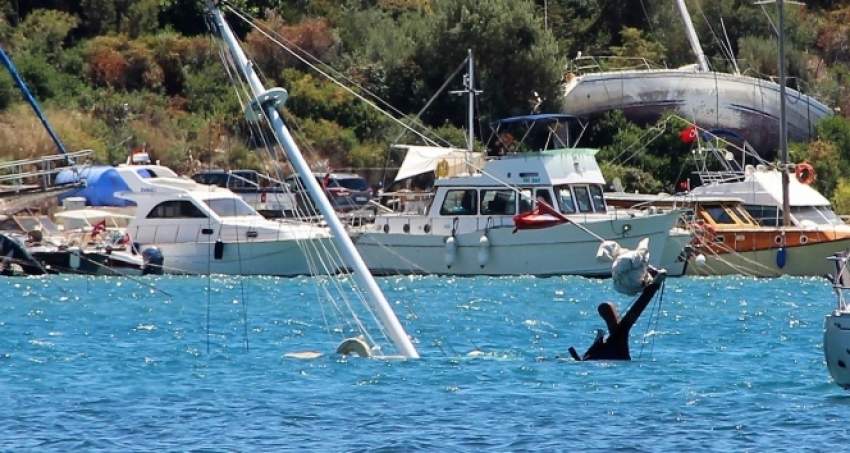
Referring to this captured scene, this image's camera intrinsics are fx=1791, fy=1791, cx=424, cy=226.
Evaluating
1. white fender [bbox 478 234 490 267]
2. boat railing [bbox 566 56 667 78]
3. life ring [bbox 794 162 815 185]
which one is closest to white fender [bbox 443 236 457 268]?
white fender [bbox 478 234 490 267]

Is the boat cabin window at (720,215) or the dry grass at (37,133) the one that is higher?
the dry grass at (37,133)

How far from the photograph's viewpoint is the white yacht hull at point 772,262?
45250 millimetres

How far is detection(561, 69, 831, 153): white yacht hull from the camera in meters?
56.2

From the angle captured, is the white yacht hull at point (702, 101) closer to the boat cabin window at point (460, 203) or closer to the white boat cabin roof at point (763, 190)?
the white boat cabin roof at point (763, 190)

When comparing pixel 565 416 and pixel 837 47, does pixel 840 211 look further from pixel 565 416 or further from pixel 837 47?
pixel 565 416

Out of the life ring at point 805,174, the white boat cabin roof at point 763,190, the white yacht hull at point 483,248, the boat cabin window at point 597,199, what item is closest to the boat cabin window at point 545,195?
the white yacht hull at point 483,248

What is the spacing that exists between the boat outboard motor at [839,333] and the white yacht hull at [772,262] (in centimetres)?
2499

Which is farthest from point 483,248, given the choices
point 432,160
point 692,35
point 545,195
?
point 692,35

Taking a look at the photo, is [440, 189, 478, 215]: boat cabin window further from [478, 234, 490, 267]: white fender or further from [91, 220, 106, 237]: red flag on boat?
[91, 220, 106, 237]: red flag on boat

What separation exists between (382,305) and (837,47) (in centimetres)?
4373

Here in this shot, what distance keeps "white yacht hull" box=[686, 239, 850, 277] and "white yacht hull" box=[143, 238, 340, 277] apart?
9935mm

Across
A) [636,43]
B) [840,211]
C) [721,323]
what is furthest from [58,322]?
[636,43]

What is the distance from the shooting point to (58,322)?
33000mm

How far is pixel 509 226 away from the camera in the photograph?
45562mm
